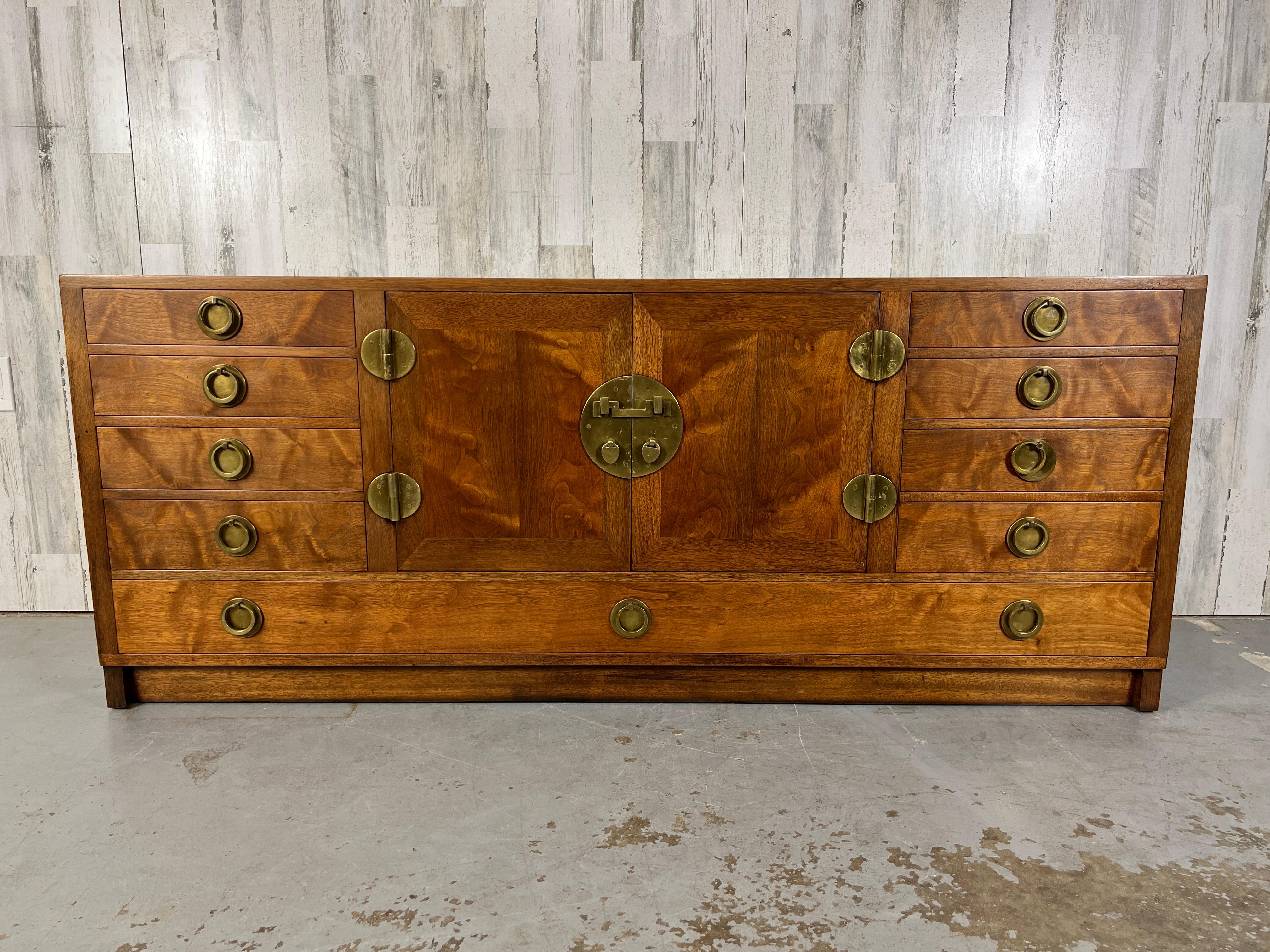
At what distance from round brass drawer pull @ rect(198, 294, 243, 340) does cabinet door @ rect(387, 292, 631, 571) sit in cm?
34

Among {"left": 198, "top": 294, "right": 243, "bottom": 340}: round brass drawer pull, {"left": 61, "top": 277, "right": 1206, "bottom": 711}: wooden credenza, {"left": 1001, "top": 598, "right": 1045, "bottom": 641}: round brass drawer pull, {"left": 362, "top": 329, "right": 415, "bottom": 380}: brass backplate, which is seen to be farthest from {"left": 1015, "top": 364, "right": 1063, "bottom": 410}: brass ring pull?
{"left": 198, "top": 294, "right": 243, "bottom": 340}: round brass drawer pull

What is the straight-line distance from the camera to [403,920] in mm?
1202

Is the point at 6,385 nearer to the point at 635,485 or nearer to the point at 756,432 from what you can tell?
the point at 635,485

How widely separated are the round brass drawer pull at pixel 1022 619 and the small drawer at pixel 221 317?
168cm

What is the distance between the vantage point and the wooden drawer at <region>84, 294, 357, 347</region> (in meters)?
1.72

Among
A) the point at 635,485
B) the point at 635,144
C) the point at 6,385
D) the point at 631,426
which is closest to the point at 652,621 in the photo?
the point at 635,485

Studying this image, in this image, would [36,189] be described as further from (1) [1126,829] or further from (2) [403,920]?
(1) [1126,829]

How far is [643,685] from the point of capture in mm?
1916

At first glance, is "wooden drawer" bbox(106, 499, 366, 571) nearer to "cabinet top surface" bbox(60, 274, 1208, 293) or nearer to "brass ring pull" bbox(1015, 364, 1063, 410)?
"cabinet top surface" bbox(60, 274, 1208, 293)

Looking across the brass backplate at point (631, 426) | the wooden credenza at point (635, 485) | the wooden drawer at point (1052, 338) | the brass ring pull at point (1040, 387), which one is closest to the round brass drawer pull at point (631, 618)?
the wooden credenza at point (635, 485)

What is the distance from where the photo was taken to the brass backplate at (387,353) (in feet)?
5.73

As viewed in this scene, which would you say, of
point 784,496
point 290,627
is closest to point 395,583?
point 290,627

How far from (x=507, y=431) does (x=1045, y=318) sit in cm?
125

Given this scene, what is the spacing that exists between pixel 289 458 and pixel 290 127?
116 cm
